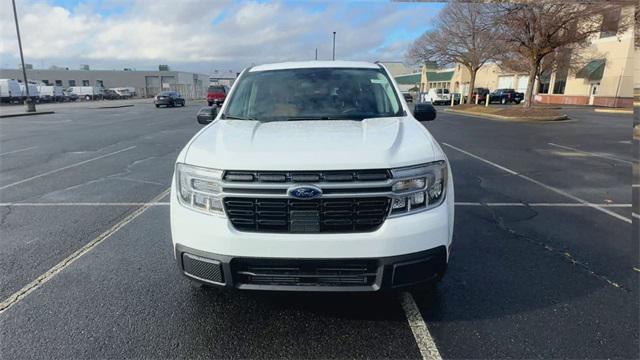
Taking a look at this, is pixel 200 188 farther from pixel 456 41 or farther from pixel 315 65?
pixel 456 41

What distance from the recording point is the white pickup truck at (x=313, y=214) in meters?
2.21

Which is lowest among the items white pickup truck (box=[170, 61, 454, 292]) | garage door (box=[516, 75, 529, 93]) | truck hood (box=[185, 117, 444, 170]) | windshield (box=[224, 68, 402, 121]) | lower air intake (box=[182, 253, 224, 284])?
lower air intake (box=[182, 253, 224, 284])

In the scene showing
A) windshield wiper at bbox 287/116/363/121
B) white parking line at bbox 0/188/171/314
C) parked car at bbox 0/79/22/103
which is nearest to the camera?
white parking line at bbox 0/188/171/314

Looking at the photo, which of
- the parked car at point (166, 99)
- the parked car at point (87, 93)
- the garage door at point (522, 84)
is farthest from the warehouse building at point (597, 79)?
the parked car at point (87, 93)

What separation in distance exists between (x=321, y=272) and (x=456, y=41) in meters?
35.4

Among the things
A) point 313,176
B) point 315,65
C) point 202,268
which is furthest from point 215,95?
point 313,176

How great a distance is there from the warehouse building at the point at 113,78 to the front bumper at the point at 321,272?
8533cm

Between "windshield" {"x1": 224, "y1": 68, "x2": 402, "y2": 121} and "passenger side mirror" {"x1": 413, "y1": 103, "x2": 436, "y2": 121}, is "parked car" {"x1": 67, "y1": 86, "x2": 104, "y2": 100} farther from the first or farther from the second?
"passenger side mirror" {"x1": 413, "y1": 103, "x2": 436, "y2": 121}

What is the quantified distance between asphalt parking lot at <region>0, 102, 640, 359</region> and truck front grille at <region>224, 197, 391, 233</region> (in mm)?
496

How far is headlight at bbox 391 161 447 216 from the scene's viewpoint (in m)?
2.28

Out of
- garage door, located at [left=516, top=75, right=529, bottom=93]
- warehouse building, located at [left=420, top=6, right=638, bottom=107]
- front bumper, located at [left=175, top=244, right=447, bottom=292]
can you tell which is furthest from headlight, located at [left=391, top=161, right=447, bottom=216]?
garage door, located at [left=516, top=75, right=529, bottom=93]

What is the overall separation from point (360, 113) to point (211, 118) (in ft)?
5.51

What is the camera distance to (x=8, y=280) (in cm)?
324

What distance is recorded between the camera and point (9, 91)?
42719 millimetres
